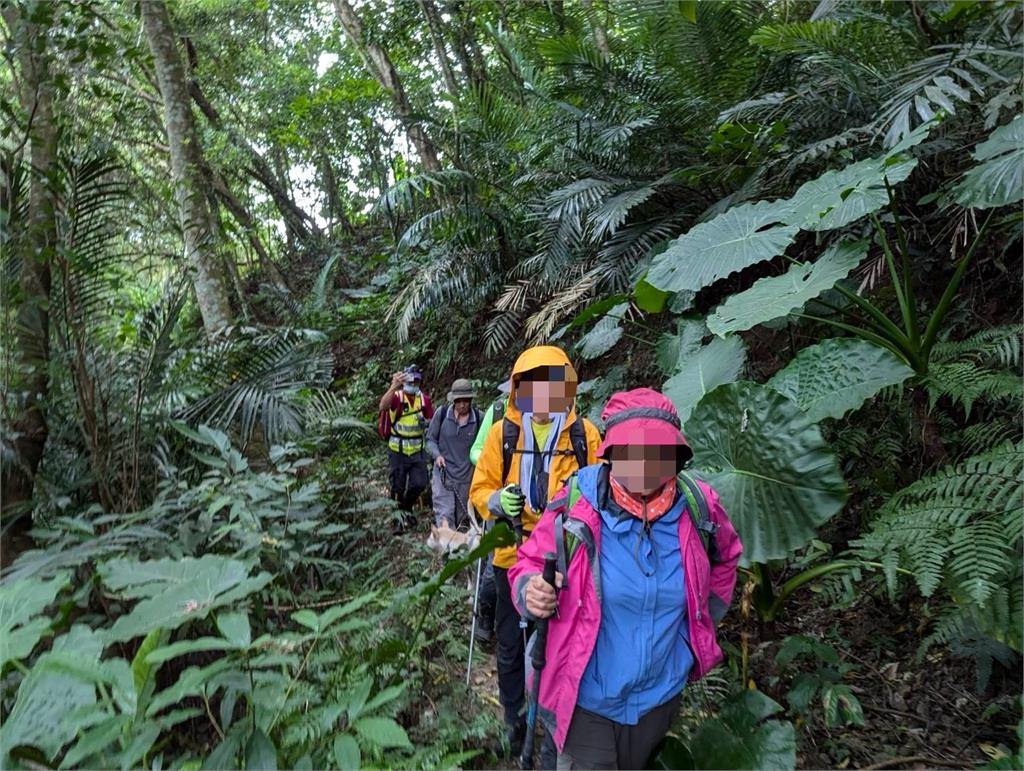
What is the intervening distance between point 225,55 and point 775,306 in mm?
14576

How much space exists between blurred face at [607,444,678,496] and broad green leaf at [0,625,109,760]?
150cm

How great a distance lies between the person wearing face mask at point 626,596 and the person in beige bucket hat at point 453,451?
2.88 meters

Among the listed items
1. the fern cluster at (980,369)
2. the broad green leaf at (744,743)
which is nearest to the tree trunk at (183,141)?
the broad green leaf at (744,743)

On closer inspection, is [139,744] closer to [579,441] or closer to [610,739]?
[610,739]

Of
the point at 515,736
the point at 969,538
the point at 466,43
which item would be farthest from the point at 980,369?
the point at 466,43

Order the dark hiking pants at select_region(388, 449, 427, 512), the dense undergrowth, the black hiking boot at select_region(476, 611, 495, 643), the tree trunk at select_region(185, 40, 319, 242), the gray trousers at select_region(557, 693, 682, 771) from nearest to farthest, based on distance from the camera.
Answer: the gray trousers at select_region(557, 693, 682, 771) < the dense undergrowth < the black hiking boot at select_region(476, 611, 495, 643) < the dark hiking pants at select_region(388, 449, 427, 512) < the tree trunk at select_region(185, 40, 319, 242)

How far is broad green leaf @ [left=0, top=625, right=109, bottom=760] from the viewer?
155 cm

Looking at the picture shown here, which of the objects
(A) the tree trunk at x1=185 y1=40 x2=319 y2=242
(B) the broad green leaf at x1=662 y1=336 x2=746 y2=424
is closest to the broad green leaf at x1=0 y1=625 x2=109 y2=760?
(B) the broad green leaf at x1=662 y1=336 x2=746 y2=424

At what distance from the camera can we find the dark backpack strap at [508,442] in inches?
105

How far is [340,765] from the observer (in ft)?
5.68

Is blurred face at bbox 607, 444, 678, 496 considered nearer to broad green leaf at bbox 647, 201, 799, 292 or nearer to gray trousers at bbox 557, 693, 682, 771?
gray trousers at bbox 557, 693, 682, 771

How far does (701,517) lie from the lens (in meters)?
1.84

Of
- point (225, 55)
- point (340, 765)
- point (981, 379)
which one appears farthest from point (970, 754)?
point (225, 55)

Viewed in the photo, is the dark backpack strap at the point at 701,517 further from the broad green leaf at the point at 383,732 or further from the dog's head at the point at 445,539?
the dog's head at the point at 445,539
